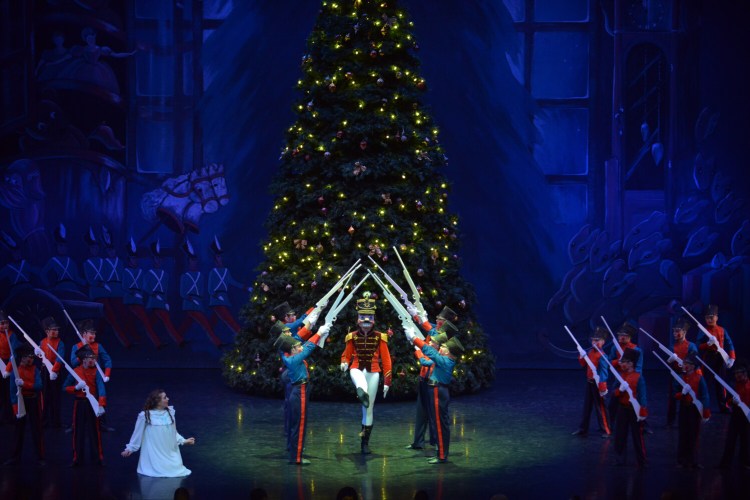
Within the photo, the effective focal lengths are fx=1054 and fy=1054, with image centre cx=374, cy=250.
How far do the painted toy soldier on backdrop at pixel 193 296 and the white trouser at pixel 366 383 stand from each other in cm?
813

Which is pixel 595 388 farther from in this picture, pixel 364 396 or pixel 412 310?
pixel 364 396

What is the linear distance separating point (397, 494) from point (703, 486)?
334 cm

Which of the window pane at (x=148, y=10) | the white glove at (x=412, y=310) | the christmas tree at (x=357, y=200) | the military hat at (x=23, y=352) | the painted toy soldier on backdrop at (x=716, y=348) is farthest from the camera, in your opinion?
the window pane at (x=148, y=10)

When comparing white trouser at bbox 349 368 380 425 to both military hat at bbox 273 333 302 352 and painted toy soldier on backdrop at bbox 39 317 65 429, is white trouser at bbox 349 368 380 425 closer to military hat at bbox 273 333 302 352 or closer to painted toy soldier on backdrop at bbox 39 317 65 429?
military hat at bbox 273 333 302 352

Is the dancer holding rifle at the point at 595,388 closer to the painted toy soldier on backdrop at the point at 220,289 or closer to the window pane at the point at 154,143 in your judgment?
the painted toy soldier on backdrop at the point at 220,289

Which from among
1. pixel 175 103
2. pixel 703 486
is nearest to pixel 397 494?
pixel 703 486

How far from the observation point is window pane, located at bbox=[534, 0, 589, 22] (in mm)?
21094

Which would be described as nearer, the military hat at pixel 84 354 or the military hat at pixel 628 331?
the military hat at pixel 84 354

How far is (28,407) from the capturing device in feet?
40.5

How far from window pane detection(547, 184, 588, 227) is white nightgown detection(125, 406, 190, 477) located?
37.1 ft

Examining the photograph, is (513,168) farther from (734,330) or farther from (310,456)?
(310,456)

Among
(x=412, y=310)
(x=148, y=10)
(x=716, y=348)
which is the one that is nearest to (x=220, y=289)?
(x=148, y=10)

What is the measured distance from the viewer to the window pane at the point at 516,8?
21.1m

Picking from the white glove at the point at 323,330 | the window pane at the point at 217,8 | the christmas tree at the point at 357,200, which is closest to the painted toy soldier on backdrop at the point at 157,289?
the christmas tree at the point at 357,200
